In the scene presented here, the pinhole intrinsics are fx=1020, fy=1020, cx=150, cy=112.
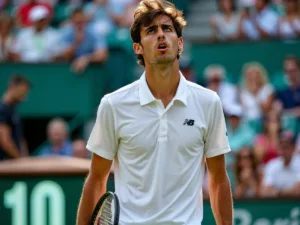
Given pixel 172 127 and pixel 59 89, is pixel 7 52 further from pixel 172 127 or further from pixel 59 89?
pixel 172 127

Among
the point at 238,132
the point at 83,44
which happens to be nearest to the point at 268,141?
the point at 238,132

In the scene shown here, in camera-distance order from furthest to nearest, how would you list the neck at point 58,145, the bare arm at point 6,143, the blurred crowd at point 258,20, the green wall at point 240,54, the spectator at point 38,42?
the spectator at point 38,42, the blurred crowd at point 258,20, the green wall at point 240,54, the neck at point 58,145, the bare arm at point 6,143

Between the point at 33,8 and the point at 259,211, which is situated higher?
the point at 33,8

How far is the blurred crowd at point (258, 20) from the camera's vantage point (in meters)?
13.1

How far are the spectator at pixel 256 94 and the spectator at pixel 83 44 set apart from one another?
2.33 metres

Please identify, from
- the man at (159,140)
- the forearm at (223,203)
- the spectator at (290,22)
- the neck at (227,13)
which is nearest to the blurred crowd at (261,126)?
the spectator at (290,22)

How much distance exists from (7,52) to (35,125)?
1.10 metres

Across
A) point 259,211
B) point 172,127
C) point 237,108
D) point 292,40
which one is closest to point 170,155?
point 172,127

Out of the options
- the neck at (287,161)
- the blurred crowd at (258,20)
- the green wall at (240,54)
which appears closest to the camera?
the neck at (287,161)

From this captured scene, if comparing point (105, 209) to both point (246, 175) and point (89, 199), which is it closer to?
point (89, 199)

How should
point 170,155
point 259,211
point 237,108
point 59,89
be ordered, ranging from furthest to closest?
point 59,89 → point 237,108 → point 259,211 → point 170,155

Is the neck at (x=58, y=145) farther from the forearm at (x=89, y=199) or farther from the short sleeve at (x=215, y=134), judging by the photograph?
the short sleeve at (x=215, y=134)

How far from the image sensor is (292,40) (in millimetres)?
12977

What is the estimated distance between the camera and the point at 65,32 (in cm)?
1391
